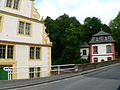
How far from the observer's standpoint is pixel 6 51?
16234 millimetres

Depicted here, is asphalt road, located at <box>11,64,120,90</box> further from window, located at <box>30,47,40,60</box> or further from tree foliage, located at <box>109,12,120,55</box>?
tree foliage, located at <box>109,12,120,55</box>

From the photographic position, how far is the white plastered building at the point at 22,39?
16.4 m

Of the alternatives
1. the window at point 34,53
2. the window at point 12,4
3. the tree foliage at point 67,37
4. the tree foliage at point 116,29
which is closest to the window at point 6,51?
the window at point 34,53

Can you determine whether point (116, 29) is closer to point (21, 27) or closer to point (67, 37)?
point (67, 37)

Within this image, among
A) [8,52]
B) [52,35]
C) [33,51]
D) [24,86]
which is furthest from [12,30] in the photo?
[52,35]

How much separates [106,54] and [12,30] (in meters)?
31.1

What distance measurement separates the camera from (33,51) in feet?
62.6

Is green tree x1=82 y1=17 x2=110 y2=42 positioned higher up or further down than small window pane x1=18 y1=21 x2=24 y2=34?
higher up

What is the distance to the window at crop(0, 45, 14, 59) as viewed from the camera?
1589 cm

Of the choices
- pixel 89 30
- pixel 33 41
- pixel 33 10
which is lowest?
pixel 33 41

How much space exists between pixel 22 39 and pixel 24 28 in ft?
4.96

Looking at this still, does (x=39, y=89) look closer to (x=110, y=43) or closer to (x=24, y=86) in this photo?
(x=24, y=86)

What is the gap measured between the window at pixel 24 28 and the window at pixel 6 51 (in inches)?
94.3

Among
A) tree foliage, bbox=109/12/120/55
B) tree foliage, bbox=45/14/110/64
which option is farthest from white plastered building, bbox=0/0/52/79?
tree foliage, bbox=109/12/120/55
